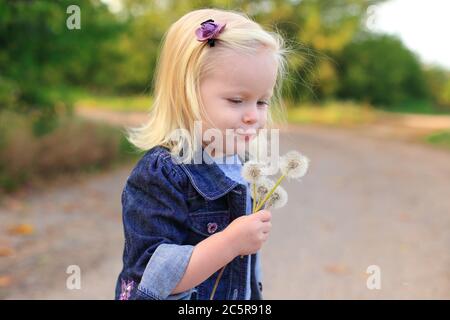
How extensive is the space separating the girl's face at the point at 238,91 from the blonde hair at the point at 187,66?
0.02 metres

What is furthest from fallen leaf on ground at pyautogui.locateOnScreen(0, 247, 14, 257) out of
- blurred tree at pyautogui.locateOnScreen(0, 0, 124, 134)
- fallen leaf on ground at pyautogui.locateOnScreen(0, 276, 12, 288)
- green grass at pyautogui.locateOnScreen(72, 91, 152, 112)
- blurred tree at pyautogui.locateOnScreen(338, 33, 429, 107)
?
blurred tree at pyautogui.locateOnScreen(338, 33, 429, 107)

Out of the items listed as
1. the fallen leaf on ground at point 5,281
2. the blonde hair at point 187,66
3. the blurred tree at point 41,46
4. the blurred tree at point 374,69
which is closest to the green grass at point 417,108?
the blurred tree at point 374,69

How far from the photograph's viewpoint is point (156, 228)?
1.55 meters

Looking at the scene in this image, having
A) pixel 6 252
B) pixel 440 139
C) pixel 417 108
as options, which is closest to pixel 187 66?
pixel 6 252

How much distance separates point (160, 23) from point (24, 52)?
36.1 ft

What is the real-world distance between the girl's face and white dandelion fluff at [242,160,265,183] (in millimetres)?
103

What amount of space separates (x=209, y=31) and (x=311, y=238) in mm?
3756

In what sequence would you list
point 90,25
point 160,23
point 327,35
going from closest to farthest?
point 90,25 → point 160,23 → point 327,35

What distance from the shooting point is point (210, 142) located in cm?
169

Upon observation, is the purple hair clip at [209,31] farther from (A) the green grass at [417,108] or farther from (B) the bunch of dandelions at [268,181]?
(A) the green grass at [417,108]

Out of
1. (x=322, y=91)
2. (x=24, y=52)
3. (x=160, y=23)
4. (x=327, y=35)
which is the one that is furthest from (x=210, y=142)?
(x=322, y=91)

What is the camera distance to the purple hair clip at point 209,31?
159cm

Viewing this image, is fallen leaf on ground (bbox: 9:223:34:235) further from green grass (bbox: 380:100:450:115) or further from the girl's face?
green grass (bbox: 380:100:450:115)
